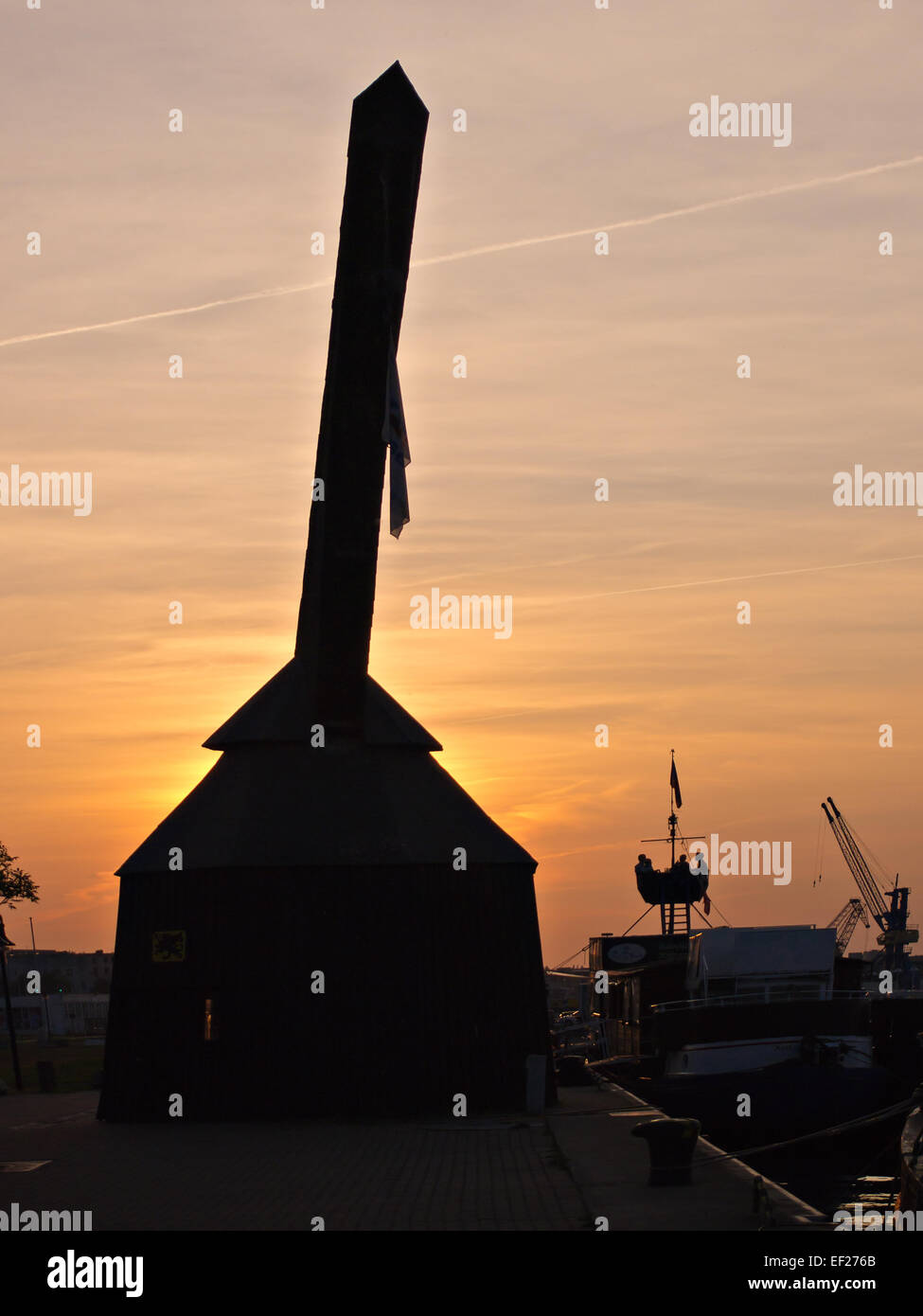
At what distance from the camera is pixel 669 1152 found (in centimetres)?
1969

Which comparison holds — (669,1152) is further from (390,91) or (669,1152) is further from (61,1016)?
(61,1016)

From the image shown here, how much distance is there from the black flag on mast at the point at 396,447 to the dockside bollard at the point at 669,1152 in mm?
12724

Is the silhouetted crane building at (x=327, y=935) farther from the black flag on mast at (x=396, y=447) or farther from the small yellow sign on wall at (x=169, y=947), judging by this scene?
the black flag on mast at (x=396, y=447)

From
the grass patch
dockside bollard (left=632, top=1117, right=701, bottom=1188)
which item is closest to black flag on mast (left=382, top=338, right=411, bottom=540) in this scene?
dockside bollard (left=632, top=1117, right=701, bottom=1188)

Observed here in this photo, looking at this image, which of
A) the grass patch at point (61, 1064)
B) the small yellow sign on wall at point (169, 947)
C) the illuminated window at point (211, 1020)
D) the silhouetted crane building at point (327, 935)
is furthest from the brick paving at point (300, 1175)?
the grass patch at point (61, 1064)

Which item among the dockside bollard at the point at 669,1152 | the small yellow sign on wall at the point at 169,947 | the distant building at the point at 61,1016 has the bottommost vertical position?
the distant building at the point at 61,1016

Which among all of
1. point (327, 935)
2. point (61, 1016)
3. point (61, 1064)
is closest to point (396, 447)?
point (327, 935)

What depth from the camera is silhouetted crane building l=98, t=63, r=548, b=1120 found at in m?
31.7

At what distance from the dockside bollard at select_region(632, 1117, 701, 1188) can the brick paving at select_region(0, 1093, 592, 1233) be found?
1170 millimetres

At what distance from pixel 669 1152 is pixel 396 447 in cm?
1385

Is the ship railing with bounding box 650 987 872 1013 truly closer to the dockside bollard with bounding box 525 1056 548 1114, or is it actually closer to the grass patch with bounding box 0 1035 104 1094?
the dockside bollard with bounding box 525 1056 548 1114

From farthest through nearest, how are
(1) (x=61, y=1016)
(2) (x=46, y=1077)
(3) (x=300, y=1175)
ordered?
(1) (x=61, y=1016) < (2) (x=46, y=1077) < (3) (x=300, y=1175)

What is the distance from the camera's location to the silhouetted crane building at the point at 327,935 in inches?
1248
